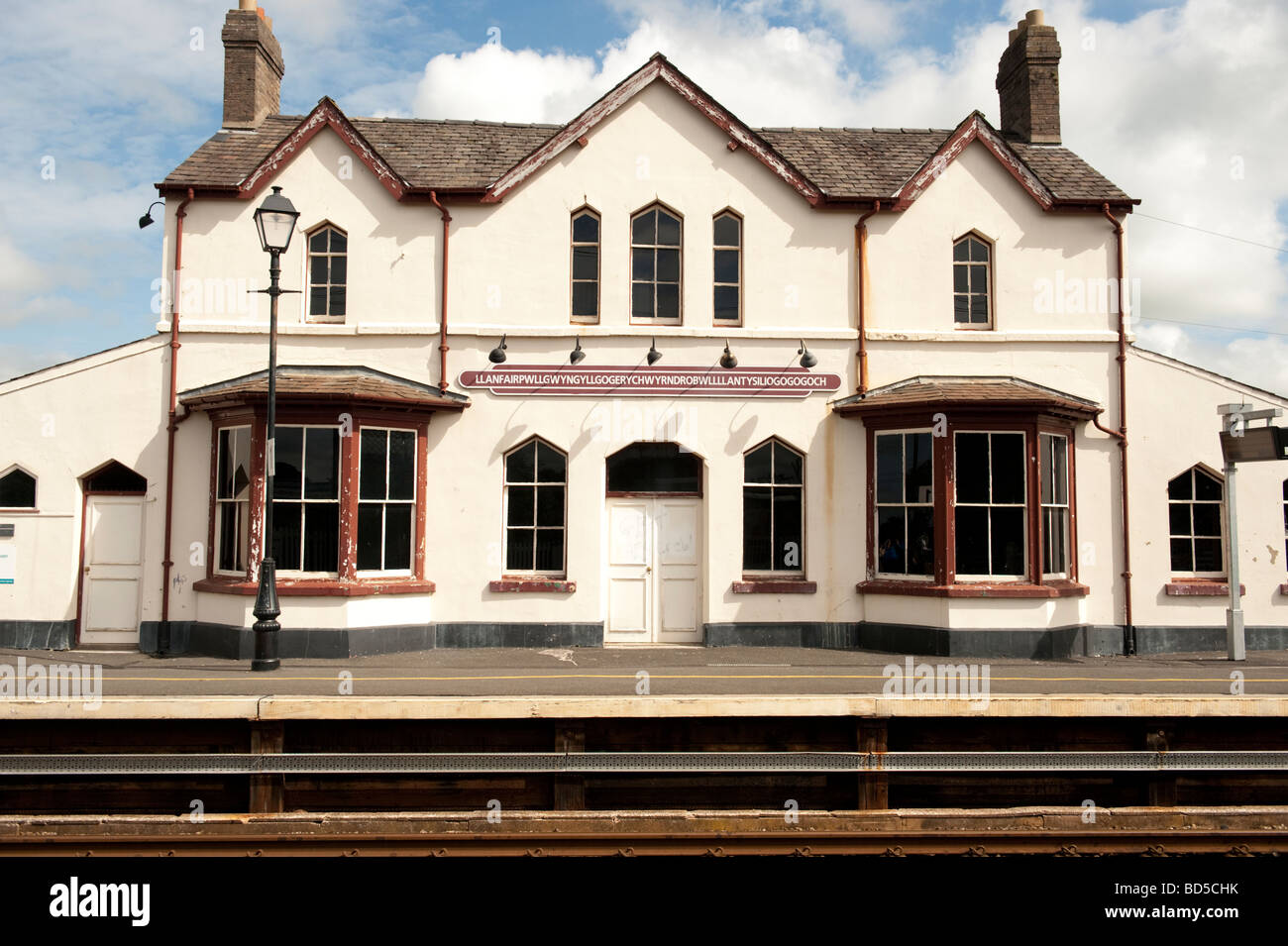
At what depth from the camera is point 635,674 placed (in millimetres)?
10242

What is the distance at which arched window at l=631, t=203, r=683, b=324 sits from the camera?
13.8 m

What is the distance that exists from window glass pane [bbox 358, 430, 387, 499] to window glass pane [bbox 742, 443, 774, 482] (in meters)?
5.36

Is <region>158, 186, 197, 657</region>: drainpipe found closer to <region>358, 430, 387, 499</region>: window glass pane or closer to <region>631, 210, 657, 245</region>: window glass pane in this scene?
<region>358, 430, 387, 499</region>: window glass pane

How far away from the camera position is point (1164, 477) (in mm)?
13727

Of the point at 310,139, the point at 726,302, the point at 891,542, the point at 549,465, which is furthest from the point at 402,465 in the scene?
the point at 891,542

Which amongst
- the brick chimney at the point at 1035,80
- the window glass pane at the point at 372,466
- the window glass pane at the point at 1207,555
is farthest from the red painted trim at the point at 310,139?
the window glass pane at the point at 1207,555

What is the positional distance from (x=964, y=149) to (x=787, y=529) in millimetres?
6574

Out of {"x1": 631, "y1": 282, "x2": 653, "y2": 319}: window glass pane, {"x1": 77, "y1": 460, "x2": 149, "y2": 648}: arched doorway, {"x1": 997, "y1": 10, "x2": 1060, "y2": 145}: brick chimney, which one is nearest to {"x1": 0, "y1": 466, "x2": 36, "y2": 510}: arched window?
{"x1": 77, "y1": 460, "x2": 149, "y2": 648}: arched doorway

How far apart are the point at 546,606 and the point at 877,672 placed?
4863 mm

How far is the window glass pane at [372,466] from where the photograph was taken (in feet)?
41.7

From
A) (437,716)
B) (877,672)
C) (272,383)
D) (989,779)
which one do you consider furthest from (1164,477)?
(272,383)

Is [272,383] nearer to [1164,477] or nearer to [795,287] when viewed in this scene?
[795,287]

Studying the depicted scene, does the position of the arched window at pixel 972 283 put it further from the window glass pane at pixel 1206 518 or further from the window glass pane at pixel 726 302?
the window glass pane at pixel 1206 518

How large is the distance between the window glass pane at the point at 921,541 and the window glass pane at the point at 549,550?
5.18 meters
